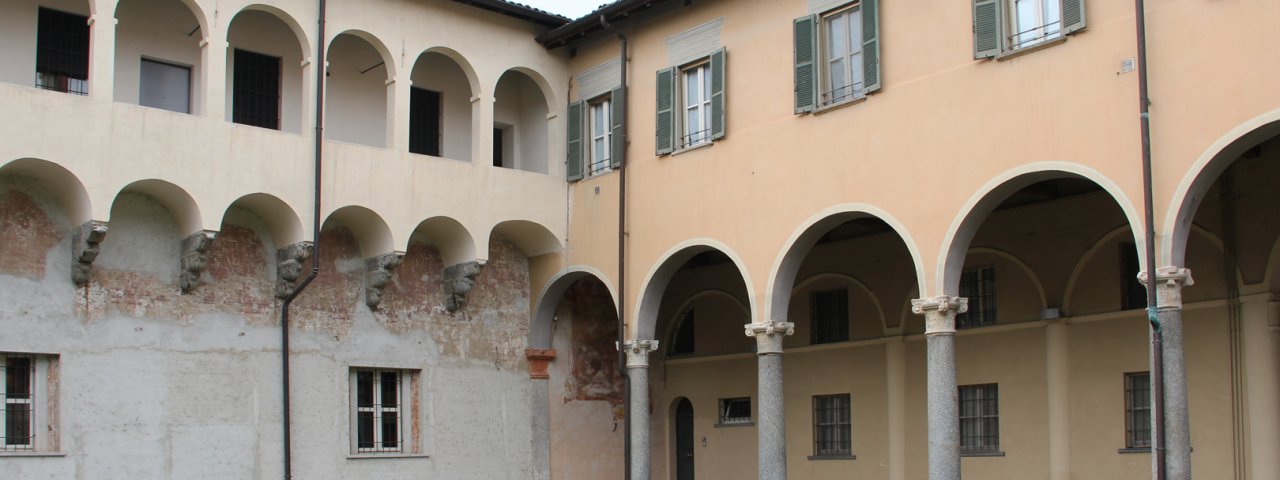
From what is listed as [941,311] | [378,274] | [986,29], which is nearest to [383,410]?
[378,274]

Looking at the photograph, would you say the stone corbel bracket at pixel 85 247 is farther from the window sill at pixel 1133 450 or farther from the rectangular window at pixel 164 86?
the window sill at pixel 1133 450

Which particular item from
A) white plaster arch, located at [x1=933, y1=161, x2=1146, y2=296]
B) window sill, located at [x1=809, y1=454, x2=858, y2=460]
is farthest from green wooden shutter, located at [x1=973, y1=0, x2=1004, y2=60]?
window sill, located at [x1=809, y1=454, x2=858, y2=460]

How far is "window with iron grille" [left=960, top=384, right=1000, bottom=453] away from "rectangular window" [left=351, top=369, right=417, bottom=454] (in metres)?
7.77

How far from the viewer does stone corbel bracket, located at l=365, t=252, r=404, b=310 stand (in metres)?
19.4

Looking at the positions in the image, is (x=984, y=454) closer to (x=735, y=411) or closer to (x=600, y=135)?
(x=735, y=411)

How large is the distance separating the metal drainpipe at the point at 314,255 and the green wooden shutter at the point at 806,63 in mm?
6252

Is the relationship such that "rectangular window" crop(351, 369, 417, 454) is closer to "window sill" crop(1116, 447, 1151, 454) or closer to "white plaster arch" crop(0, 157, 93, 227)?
"white plaster arch" crop(0, 157, 93, 227)

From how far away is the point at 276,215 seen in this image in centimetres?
1872

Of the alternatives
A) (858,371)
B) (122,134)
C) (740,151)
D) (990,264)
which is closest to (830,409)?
(858,371)

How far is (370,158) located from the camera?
19.2 meters

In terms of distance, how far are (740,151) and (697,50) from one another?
1776mm

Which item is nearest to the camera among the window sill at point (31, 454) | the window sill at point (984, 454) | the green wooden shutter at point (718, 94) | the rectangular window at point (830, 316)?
the window sill at point (31, 454)

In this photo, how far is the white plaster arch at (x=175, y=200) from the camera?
1748cm

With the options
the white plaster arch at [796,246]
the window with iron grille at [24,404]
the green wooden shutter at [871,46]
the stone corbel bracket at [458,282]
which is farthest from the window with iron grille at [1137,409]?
the window with iron grille at [24,404]
